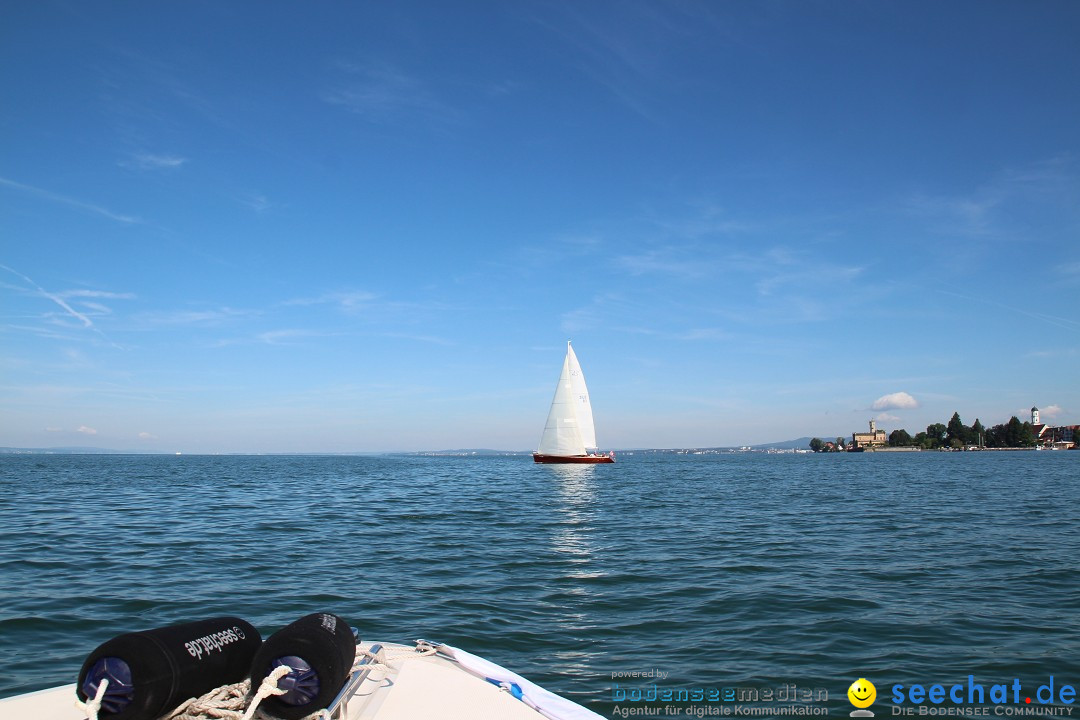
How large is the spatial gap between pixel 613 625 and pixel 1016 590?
29.7ft

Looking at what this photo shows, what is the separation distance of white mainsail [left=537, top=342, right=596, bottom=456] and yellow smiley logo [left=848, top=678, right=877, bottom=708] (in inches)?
3247

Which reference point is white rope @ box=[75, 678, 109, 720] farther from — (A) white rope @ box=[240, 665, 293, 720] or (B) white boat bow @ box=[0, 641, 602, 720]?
(A) white rope @ box=[240, 665, 293, 720]

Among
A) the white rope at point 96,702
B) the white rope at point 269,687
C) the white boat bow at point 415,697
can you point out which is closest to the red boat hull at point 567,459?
the white boat bow at point 415,697

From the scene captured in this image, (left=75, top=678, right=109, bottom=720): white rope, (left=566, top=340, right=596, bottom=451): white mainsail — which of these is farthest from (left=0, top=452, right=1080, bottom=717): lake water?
(left=566, top=340, right=596, bottom=451): white mainsail

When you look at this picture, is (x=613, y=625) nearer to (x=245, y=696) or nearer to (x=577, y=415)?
(x=245, y=696)

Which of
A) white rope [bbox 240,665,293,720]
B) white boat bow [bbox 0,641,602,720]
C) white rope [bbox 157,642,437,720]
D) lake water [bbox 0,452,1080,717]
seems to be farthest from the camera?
lake water [bbox 0,452,1080,717]

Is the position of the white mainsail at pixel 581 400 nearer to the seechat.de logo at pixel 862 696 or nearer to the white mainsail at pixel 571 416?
the white mainsail at pixel 571 416

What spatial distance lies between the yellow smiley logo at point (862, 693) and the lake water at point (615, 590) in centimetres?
12

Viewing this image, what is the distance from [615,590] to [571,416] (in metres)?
78.0

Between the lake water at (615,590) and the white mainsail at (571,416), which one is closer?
the lake water at (615,590)

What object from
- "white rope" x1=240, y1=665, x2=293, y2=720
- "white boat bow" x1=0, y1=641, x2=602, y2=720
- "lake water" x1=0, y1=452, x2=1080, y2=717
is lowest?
"lake water" x1=0, y1=452, x2=1080, y2=717

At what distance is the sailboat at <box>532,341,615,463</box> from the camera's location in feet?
301

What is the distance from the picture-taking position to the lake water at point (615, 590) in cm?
966

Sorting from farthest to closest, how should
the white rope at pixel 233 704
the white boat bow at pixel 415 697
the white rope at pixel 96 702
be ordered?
the white boat bow at pixel 415 697
the white rope at pixel 233 704
the white rope at pixel 96 702
